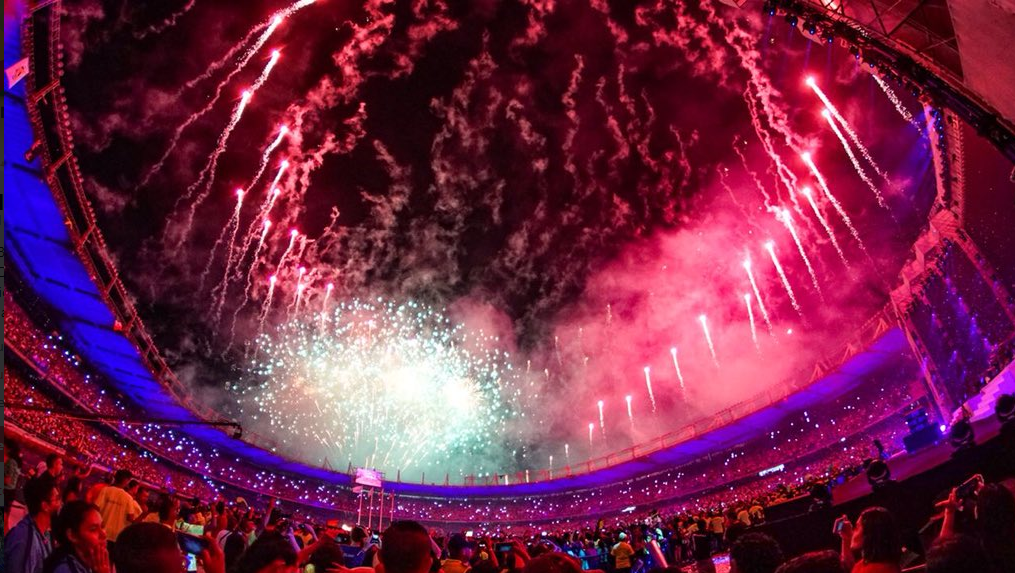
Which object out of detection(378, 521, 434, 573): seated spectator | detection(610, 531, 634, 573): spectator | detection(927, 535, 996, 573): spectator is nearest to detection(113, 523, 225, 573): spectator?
detection(378, 521, 434, 573): seated spectator

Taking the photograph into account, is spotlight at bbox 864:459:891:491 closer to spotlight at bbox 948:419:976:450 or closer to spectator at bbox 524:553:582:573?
spotlight at bbox 948:419:976:450

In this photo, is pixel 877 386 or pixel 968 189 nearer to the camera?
pixel 968 189

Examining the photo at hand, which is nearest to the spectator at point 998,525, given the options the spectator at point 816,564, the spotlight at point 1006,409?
the spectator at point 816,564

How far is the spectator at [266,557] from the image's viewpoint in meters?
3.39

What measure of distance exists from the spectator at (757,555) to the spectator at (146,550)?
3017mm

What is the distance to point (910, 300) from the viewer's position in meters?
19.9

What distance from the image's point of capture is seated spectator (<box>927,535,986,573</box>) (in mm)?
2709

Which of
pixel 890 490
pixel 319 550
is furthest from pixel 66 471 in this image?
pixel 890 490

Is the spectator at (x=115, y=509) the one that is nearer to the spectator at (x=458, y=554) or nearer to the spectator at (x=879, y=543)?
the spectator at (x=458, y=554)

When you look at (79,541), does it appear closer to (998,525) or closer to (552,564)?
(552,564)

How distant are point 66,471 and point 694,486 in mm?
30862

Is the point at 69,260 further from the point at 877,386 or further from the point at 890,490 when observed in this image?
the point at 877,386

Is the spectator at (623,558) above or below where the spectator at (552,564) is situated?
above

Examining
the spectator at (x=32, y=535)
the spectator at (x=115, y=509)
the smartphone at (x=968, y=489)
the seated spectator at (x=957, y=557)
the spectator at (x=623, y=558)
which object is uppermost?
the spectator at (x=115, y=509)
